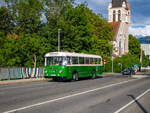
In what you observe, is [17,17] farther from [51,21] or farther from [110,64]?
[110,64]

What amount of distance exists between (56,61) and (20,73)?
18.1ft

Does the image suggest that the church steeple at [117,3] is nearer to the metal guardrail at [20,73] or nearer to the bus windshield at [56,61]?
the metal guardrail at [20,73]

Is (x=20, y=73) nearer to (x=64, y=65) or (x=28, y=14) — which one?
(x=64, y=65)

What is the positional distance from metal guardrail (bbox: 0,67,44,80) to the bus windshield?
13.7 feet

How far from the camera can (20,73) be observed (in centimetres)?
2875

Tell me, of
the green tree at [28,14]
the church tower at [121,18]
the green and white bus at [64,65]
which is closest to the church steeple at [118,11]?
the church tower at [121,18]

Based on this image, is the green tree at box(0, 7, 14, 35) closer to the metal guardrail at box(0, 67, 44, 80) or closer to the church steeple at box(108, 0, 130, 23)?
the metal guardrail at box(0, 67, 44, 80)

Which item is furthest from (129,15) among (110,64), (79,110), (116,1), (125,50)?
(79,110)

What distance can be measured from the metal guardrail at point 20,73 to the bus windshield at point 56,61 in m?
4.18

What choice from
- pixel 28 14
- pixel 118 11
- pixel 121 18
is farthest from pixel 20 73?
pixel 118 11

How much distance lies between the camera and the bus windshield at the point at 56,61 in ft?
82.5

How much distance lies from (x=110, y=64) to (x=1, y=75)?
3892 cm

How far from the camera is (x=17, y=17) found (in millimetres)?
44156

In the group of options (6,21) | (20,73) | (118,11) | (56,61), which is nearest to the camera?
(56,61)
